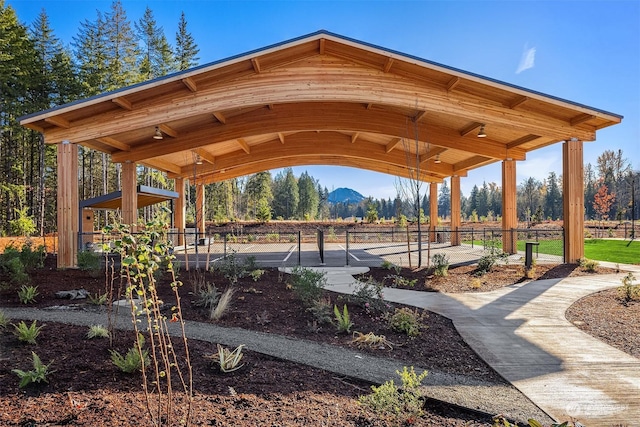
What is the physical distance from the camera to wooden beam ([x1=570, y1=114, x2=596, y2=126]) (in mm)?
11086

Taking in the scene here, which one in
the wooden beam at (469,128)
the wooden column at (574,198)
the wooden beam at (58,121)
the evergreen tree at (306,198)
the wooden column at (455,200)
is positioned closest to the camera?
the wooden beam at (58,121)

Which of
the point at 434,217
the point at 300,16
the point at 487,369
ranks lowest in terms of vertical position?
the point at 487,369

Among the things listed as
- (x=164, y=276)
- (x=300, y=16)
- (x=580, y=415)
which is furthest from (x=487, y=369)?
(x=300, y=16)

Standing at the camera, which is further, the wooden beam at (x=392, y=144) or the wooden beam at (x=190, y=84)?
the wooden beam at (x=392, y=144)

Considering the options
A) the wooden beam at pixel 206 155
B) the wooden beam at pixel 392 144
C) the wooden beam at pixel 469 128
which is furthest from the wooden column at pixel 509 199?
the wooden beam at pixel 206 155

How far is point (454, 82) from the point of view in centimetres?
1041

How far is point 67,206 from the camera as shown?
10.8 meters

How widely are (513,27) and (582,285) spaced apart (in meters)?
6.42

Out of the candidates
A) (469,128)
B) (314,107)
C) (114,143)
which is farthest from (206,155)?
(469,128)

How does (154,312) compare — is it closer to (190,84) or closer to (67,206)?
(190,84)

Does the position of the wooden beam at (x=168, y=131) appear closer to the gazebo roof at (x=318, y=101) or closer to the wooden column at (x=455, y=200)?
the gazebo roof at (x=318, y=101)

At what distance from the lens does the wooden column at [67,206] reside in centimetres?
1071

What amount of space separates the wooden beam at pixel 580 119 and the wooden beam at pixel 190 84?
11345 mm

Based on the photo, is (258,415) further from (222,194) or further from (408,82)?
(222,194)
